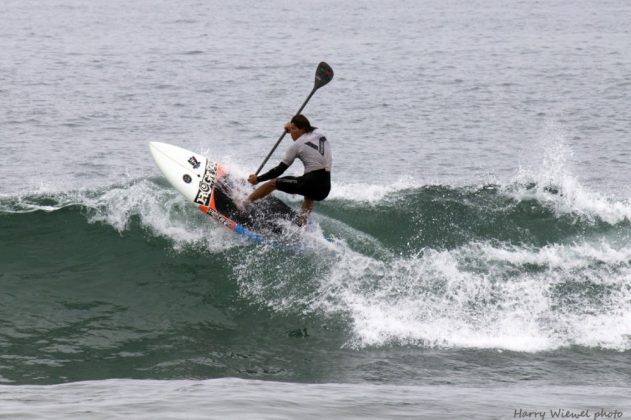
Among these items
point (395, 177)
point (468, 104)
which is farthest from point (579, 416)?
point (468, 104)

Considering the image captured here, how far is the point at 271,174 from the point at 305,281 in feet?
4.90

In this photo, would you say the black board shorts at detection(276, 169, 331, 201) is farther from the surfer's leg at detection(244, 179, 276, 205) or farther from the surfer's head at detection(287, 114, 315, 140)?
the surfer's head at detection(287, 114, 315, 140)

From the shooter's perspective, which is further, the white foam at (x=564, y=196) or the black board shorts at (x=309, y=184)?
the white foam at (x=564, y=196)

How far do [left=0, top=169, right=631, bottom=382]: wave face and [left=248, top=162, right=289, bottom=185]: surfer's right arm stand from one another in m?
0.98

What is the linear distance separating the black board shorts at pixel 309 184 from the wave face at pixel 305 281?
32.7 inches

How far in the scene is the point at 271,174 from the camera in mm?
13016

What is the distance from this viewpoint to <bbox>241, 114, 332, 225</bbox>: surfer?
12.8m

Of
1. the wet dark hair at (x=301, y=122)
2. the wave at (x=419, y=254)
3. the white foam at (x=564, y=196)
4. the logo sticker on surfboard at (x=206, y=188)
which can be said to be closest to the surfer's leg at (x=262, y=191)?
the logo sticker on surfboard at (x=206, y=188)

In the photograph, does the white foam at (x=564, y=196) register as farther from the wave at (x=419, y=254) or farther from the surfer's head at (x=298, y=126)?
the surfer's head at (x=298, y=126)

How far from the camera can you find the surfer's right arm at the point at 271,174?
12875mm

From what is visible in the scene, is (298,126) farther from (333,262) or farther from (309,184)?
(333,262)

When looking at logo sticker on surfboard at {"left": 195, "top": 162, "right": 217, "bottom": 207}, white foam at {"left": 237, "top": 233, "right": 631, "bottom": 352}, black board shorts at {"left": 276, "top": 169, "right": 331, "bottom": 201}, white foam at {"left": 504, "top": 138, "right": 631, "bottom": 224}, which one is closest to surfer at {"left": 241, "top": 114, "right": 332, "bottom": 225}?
black board shorts at {"left": 276, "top": 169, "right": 331, "bottom": 201}

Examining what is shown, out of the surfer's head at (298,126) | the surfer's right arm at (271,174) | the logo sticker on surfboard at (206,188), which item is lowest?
the logo sticker on surfboard at (206,188)

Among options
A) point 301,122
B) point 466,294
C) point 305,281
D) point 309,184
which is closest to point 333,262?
point 305,281
